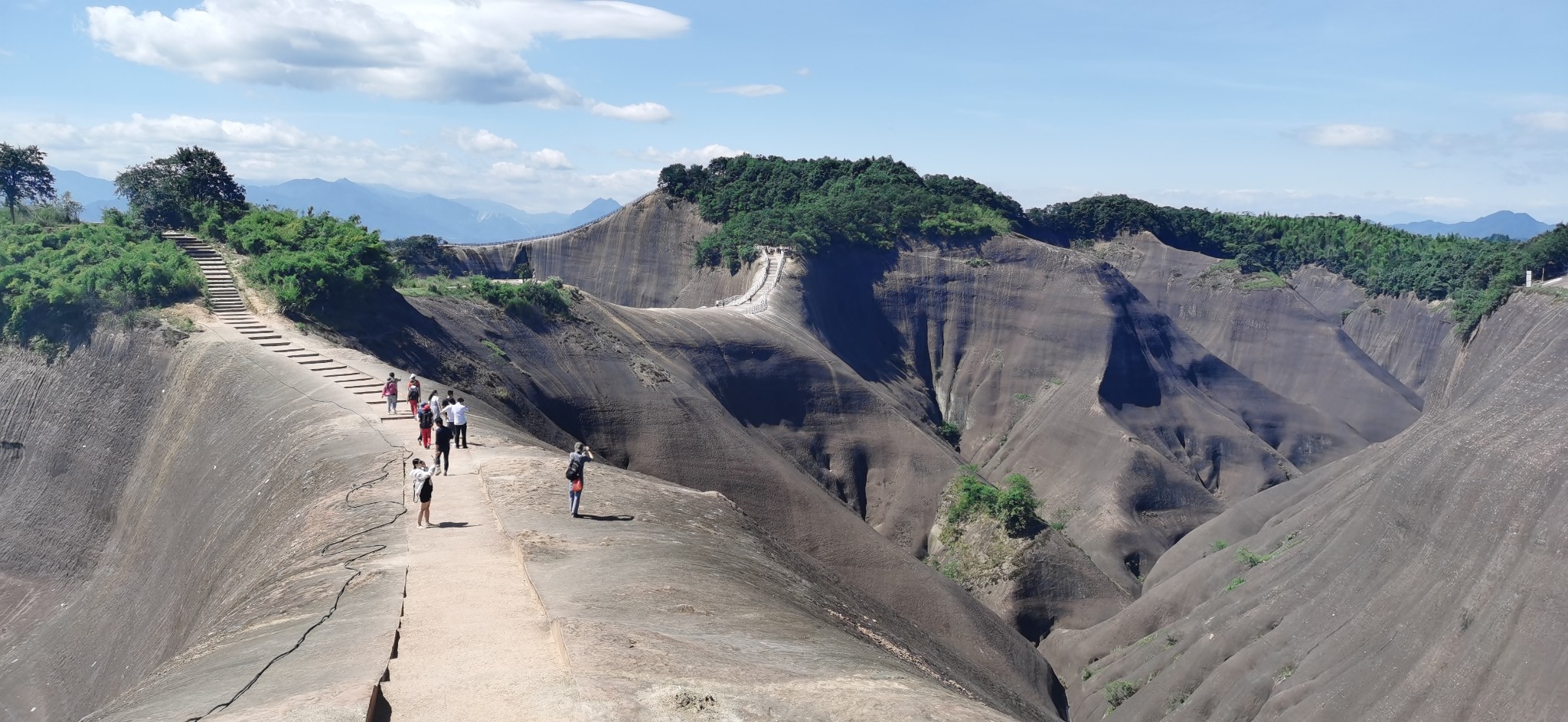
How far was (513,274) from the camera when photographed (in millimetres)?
86250

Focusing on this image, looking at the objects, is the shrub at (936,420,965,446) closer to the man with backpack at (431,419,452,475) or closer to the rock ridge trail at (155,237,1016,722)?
the rock ridge trail at (155,237,1016,722)

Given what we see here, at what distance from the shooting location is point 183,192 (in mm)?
→ 44719

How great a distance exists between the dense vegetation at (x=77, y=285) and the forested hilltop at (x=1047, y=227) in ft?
139

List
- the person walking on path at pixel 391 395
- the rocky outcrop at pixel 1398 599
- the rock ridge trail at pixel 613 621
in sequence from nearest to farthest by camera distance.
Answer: the rock ridge trail at pixel 613 621
the rocky outcrop at pixel 1398 599
the person walking on path at pixel 391 395

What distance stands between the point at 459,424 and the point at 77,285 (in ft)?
61.7

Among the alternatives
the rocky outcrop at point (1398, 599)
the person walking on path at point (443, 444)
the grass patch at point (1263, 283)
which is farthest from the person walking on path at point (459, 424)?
the grass patch at point (1263, 283)

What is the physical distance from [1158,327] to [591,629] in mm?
71095

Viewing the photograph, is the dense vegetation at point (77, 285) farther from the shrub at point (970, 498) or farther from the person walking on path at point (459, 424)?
the shrub at point (970, 498)

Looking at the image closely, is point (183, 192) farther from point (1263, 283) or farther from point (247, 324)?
point (1263, 283)

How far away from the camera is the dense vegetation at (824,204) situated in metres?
77.1

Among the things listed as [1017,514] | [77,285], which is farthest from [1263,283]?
[77,285]

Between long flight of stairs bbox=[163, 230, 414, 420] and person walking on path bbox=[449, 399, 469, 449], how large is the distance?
113 inches

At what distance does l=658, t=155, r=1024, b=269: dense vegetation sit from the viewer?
253 ft

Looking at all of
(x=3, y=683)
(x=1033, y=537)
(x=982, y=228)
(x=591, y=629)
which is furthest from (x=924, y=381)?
(x=591, y=629)
